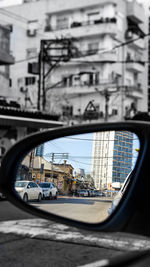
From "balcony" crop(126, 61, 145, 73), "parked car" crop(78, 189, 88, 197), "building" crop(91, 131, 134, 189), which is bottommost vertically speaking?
"parked car" crop(78, 189, 88, 197)

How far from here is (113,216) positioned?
126cm

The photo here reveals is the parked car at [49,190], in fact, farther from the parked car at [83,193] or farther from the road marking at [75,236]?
the road marking at [75,236]

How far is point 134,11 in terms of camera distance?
48750 millimetres

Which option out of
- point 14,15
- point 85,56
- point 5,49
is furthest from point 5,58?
point 14,15

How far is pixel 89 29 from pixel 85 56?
2877 millimetres

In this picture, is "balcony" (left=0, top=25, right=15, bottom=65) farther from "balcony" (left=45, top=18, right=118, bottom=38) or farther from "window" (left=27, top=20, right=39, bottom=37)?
"window" (left=27, top=20, right=39, bottom=37)

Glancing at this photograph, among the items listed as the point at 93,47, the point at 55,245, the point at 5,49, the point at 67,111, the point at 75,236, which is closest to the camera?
the point at 55,245

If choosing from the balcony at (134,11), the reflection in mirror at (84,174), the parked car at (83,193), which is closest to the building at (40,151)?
the reflection in mirror at (84,174)

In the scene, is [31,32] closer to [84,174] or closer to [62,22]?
[62,22]

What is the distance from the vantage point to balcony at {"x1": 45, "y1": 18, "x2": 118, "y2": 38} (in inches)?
1758

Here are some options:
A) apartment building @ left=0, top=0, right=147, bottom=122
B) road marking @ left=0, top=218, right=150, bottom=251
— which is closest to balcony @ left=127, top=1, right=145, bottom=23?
apartment building @ left=0, top=0, right=147, bottom=122

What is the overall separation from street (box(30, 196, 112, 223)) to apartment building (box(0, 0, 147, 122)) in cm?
4156

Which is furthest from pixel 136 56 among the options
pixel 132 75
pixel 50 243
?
pixel 50 243

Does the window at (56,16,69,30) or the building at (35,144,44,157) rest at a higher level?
the window at (56,16,69,30)
